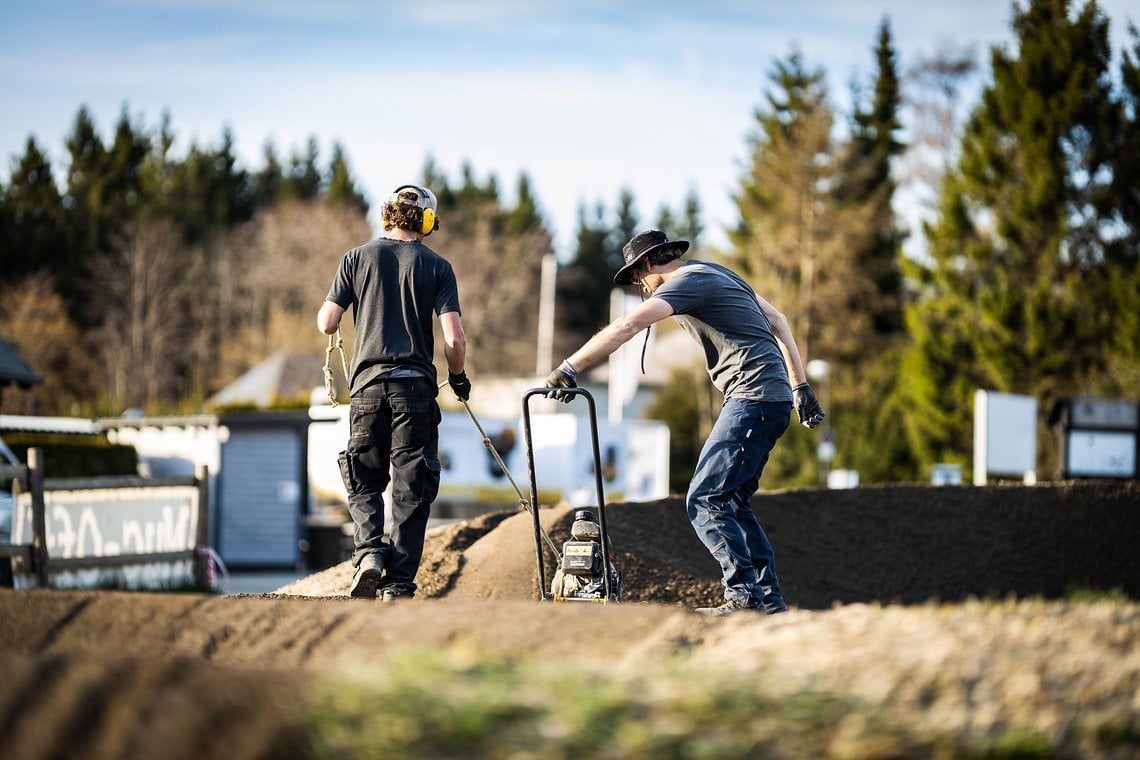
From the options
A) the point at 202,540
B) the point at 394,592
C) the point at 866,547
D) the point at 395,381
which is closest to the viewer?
the point at 394,592

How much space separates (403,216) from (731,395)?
2049 mm

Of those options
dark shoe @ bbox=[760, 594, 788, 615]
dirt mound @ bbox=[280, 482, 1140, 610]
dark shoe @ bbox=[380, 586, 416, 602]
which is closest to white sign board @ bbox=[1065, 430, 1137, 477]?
dirt mound @ bbox=[280, 482, 1140, 610]

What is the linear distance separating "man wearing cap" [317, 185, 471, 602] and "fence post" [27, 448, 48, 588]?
6.95 meters

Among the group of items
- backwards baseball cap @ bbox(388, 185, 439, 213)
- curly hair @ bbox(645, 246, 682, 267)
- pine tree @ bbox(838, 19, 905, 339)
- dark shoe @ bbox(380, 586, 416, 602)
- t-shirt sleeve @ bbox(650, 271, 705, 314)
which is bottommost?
dark shoe @ bbox(380, 586, 416, 602)

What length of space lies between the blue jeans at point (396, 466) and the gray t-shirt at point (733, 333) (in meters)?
1.48

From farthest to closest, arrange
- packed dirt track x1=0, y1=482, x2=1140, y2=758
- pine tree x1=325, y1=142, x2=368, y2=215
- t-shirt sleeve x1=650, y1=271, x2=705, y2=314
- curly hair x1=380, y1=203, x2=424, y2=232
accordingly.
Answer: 1. pine tree x1=325, y1=142, x2=368, y2=215
2. curly hair x1=380, y1=203, x2=424, y2=232
3. t-shirt sleeve x1=650, y1=271, x2=705, y2=314
4. packed dirt track x1=0, y1=482, x2=1140, y2=758

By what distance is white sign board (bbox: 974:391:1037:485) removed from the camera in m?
20.7

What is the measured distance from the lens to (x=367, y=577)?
24.0 ft

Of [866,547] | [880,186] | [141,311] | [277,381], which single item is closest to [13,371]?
[866,547]

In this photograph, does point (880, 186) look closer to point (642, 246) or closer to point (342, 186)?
point (342, 186)

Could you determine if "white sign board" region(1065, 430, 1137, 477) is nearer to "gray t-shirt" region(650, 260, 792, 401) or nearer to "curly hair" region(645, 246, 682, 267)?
"gray t-shirt" region(650, 260, 792, 401)

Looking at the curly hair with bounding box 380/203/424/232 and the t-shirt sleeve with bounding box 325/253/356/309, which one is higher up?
the curly hair with bounding box 380/203/424/232

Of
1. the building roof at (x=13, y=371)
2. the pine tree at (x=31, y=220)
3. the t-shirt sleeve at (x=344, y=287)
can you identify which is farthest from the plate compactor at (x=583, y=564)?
the pine tree at (x=31, y=220)

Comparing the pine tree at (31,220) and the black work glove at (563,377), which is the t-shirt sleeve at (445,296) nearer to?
the black work glove at (563,377)
